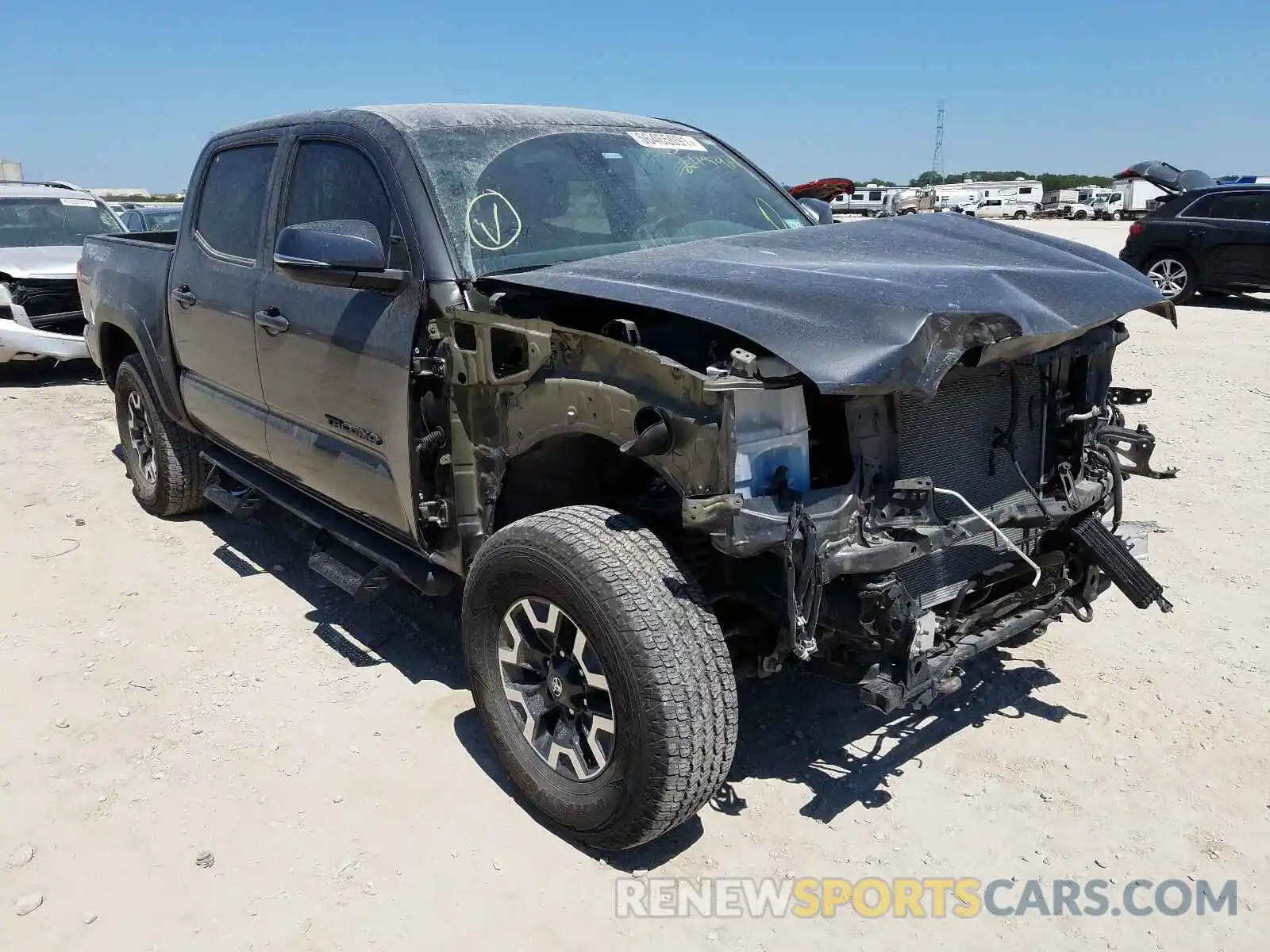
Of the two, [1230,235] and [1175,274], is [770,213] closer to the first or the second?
[1230,235]

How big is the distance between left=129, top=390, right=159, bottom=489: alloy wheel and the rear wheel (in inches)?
491

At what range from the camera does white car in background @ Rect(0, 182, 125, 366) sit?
929cm

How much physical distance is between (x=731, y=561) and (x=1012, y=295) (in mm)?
1022

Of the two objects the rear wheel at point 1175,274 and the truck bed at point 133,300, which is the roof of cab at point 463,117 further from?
the rear wheel at point 1175,274

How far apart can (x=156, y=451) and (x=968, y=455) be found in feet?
14.5

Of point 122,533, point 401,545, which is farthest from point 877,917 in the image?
point 122,533

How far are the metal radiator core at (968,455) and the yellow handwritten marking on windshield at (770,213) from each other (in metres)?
1.33

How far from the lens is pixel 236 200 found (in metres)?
4.29

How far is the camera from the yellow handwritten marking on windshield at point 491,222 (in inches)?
125

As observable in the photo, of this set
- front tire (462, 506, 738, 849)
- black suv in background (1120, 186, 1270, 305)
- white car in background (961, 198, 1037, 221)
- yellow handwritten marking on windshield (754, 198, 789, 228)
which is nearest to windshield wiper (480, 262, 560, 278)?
front tire (462, 506, 738, 849)

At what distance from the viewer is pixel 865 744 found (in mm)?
3295

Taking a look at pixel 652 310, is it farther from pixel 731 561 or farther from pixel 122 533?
pixel 122 533

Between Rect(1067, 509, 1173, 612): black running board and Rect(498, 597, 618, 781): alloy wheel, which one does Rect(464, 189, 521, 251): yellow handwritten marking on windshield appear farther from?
Rect(1067, 509, 1173, 612): black running board

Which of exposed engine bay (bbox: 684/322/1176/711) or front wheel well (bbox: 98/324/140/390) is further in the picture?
front wheel well (bbox: 98/324/140/390)
